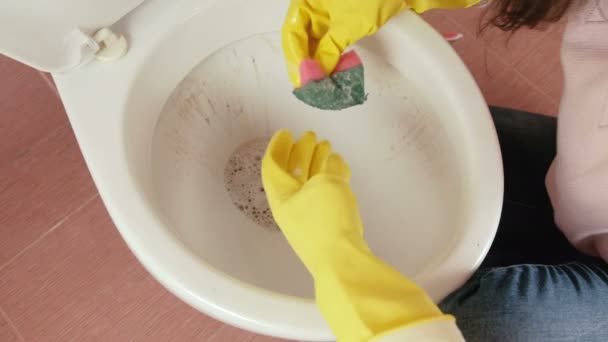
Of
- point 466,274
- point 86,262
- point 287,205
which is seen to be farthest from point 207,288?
point 86,262

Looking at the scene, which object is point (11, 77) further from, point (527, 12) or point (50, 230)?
point (527, 12)

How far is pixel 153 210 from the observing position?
565 millimetres

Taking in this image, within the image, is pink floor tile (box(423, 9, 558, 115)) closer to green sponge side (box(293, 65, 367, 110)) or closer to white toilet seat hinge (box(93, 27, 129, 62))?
green sponge side (box(293, 65, 367, 110))

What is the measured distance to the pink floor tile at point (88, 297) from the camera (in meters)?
0.93

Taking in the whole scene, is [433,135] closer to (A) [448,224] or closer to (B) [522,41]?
(A) [448,224]

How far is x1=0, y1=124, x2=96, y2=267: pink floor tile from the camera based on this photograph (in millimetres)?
965

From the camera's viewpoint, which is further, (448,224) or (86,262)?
(86,262)

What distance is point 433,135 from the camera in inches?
26.2

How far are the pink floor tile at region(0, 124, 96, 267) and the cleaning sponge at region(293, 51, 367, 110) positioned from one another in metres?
0.54

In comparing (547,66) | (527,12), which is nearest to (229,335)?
(527,12)

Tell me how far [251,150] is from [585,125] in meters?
0.39

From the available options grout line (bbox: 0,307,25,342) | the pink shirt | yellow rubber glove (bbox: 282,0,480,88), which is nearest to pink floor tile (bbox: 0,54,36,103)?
grout line (bbox: 0,307,25,342)

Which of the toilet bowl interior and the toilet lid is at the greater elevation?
the toilet lid

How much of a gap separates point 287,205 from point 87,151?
8.0 inches
